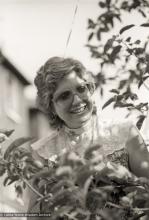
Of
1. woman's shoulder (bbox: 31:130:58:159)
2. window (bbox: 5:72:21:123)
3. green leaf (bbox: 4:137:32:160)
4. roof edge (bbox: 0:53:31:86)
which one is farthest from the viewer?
window (bbox: 5:72:21:123)

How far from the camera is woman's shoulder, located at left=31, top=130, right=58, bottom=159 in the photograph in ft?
4.04

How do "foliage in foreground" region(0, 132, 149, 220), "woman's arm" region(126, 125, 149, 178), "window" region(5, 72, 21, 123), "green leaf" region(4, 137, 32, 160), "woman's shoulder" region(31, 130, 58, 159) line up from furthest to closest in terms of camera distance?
"window" region(5, 72, 21, 123) → "woman's shoulder" region(31, 130, 58, 159) → "woman's arm" region(126, 125, 149, 178) → "green leaf" region(4, 137, 32, 160) → "foliage in foreground" region(0, 132, 149, 220)

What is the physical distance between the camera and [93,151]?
67cm

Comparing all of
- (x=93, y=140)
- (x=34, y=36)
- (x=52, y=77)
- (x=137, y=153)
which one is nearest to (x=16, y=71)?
(x=34, y=36)

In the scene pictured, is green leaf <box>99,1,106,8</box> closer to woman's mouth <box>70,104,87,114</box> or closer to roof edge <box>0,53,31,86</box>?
woman's mouth <box>70,104,87,114</box>

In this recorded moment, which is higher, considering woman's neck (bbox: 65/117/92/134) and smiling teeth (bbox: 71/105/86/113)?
smiling teeth (bbox: 71/105/86/113)

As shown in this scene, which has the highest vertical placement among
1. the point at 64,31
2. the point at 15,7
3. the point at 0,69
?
the point at 15,7

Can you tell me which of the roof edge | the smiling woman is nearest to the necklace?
the smiling woman

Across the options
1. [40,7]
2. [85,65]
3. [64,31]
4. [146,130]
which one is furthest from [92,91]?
[40,7]

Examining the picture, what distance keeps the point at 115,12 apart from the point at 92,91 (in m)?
0.25

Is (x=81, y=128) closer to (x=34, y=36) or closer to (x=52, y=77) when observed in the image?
(x=52, y=77)

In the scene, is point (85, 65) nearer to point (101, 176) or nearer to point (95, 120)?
point (95, 120)

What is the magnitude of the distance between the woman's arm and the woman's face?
150 millimetres

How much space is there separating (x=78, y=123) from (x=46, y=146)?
14cm
